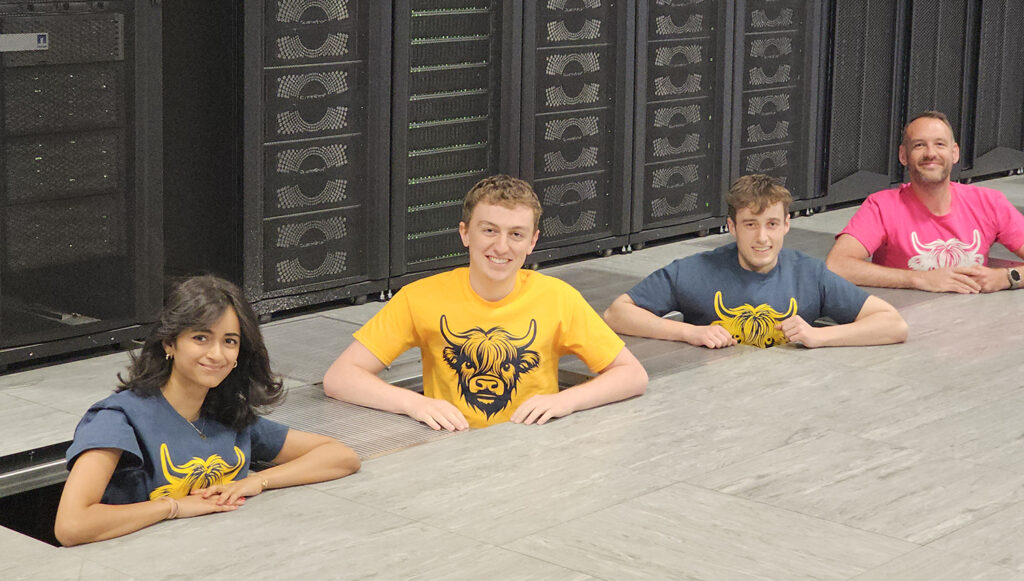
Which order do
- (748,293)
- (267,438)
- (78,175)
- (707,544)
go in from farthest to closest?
(78,175) → (748,293) → (267,438) → (707,544)

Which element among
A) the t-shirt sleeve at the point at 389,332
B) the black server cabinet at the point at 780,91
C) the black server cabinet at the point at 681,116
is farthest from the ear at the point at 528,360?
the black server cabinet at the point at 780,91

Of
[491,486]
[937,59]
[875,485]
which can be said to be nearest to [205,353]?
[491,486]

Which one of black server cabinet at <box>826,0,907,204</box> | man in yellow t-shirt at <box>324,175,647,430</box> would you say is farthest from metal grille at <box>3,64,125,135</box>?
black server cabinet at <box>826,0,907,204</box>

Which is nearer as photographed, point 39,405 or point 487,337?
point 487,337

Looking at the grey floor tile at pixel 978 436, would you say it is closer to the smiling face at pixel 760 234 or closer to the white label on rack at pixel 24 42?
the smiling face at pixel 760 234

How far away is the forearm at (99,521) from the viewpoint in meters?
2.61

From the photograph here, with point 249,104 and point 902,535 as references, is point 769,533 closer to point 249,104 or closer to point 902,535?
point 902,535

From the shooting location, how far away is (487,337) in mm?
3619

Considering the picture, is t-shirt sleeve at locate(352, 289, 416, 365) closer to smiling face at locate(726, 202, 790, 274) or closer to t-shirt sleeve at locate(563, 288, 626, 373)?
t-shirt sleeve at locate(563, 288, 626, 373)

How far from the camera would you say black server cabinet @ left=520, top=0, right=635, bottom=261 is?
20.9 feet

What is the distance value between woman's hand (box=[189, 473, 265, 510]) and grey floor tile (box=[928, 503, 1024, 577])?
4.36ft

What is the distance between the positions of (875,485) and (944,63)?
616 cm

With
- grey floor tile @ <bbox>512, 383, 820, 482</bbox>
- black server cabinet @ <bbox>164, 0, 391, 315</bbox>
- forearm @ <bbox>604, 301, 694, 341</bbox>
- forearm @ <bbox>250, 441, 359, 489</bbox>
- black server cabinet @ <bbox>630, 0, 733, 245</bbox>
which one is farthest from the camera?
black server cabinet @ <bbox>630, 0, 733, 245</bbox>

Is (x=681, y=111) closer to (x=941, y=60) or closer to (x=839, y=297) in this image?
(x=941, y=60)
